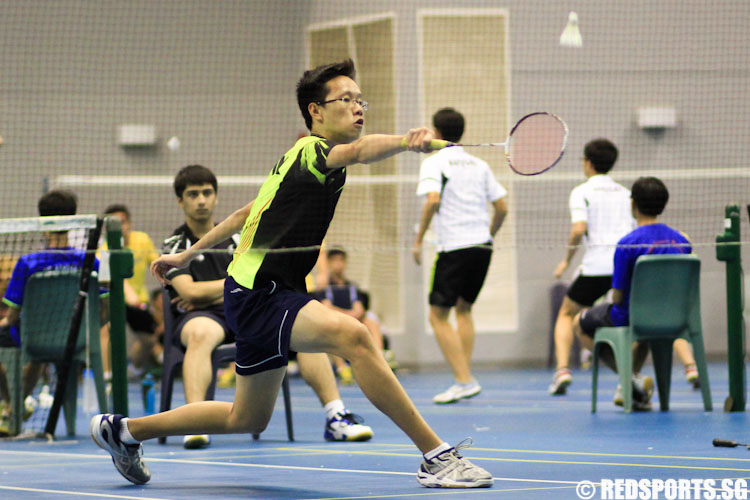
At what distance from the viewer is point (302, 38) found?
15.2 m

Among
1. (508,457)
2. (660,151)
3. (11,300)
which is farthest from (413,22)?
(508,457)

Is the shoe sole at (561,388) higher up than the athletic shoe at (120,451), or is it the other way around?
the athletic shoe at (120,451)

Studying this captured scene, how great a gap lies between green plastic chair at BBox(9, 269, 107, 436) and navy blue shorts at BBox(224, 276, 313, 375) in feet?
8.64

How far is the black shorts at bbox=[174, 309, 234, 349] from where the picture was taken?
679 cm

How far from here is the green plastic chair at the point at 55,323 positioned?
7.14 meters

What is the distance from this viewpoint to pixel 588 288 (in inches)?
375

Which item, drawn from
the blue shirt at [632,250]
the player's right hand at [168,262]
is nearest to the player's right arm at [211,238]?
the player's right hand at [168,262]

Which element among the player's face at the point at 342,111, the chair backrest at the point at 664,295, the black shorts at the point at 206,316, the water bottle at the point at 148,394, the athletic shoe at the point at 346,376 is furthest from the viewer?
the athletic shoe at the point at 346,376

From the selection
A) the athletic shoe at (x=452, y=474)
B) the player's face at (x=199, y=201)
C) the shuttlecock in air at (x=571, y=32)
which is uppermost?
the shuttlecock in air at (x=571, y=32)

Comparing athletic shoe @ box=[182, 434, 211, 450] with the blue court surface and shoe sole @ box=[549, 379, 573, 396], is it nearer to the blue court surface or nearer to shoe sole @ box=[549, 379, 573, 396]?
the blue court surface

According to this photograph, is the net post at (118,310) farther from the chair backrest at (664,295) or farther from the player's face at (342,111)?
the chair backrest at (664,295)

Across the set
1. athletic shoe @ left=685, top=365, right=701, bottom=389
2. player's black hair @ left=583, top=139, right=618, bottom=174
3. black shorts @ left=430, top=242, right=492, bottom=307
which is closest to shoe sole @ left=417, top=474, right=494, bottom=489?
black shorts @ left=430, top=242, right=492, bottom=307

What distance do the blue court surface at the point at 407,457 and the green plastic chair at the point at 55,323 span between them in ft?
1.31

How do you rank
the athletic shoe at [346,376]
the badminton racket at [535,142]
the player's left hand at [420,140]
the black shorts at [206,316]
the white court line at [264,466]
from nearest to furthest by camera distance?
1. the player's left hand at [420,140]
2. the white court line at [264,466]
3. the badminton racket at [535,142]
4. the black shorts at [206,316]
5. the athletic shoe at [346,376]
